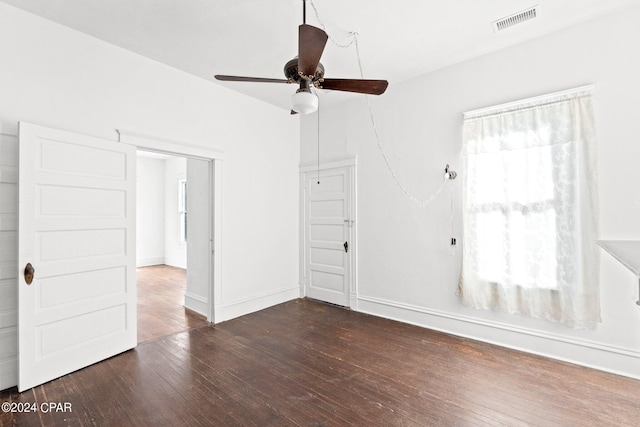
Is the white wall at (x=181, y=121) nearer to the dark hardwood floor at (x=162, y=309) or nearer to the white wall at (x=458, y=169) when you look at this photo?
the dark hardwood floor at (x=162, y=309)

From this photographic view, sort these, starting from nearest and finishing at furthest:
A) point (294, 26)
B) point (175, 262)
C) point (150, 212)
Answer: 1. point (294, 26)
2. point (175, 262)
3. point (150, 212)

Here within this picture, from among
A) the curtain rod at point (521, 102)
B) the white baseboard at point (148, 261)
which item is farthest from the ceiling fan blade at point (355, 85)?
the white baseboard at point (148, 261)

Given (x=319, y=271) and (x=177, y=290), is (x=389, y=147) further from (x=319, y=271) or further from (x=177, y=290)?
(x=177, y=290)

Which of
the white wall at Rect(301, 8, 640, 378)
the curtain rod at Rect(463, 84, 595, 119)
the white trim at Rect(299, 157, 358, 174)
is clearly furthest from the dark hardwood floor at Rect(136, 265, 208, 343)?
the curtain rod at Rect(463, 84, 595, 119)

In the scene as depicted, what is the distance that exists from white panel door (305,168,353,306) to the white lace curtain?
5.46 ft

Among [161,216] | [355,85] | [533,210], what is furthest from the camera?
[161,216]

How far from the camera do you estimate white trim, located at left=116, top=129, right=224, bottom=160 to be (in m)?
3.11

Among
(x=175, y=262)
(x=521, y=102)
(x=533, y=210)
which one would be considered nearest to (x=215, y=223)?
(x=533, y=210)

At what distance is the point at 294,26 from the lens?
2.75m

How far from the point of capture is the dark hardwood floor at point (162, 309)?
3.63 meters

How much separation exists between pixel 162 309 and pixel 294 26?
4.09 metres

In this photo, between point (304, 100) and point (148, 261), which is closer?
point (304, 100)

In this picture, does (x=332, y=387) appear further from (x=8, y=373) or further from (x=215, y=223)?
(x=8, y=373)

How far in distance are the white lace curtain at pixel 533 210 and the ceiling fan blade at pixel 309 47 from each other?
221 centimetres
